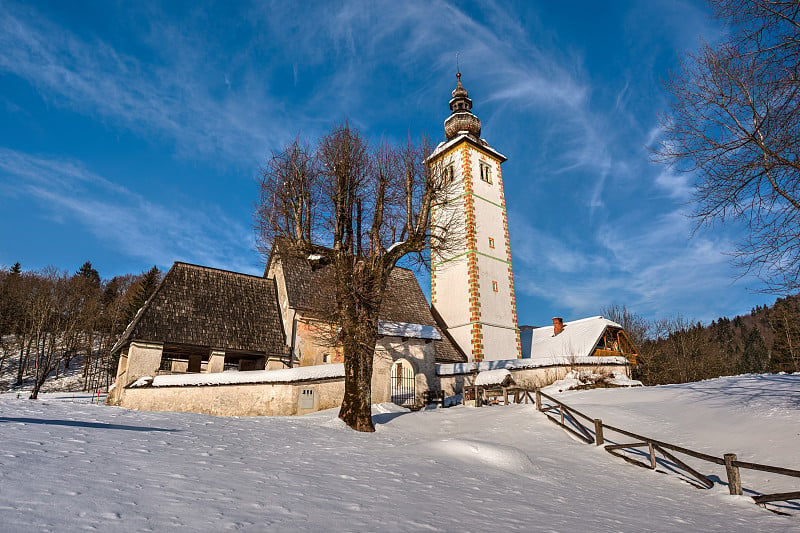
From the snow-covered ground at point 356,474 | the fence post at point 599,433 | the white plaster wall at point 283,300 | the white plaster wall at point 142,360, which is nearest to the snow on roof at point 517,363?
the white plaster wall at point 283,300

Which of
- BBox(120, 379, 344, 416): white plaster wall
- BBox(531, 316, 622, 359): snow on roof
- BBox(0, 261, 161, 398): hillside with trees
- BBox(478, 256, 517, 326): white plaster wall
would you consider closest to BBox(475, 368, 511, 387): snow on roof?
BBox(478, 256, 517, 326): white plaster wall

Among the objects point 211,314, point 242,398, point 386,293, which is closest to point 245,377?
point 242,398

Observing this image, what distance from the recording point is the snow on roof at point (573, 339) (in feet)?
95.7

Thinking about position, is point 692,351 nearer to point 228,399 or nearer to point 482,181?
point 482,181

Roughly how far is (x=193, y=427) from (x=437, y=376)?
14347 mm

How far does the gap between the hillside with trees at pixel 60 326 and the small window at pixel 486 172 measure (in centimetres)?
3161

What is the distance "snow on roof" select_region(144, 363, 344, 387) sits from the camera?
57.5 feet

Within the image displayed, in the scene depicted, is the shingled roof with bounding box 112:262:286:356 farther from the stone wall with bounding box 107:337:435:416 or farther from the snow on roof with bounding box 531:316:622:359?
the snow on roof with bounding box 531:316:622:359

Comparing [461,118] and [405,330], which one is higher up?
[461,118]

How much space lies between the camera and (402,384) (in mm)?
21891

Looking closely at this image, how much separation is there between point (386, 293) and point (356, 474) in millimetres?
12319

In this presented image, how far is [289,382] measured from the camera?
17375 millimetres

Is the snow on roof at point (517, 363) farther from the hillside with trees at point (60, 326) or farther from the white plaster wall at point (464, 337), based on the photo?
the hillside with trees at point (60, 326)

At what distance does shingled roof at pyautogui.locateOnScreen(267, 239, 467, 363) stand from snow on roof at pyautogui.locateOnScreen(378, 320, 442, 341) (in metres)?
0.61
